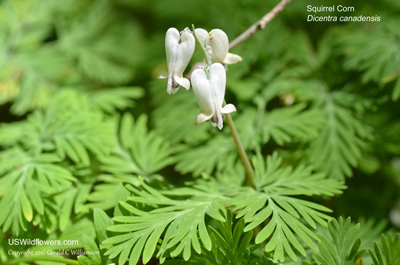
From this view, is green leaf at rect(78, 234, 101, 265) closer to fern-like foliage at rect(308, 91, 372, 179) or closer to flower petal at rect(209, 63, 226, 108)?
flower petal at rect(209, 63, 226, 108)

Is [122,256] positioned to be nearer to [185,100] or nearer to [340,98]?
[185,100]

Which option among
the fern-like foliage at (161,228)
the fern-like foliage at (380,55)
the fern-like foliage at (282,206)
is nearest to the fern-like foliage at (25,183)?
the fern-like foliage at (161,228)

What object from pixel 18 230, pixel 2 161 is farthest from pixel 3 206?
pixel 2 161

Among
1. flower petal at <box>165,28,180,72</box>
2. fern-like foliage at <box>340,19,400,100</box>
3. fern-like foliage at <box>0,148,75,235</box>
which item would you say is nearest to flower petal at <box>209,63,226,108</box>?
flower petal at <box>165,28,180,72</box>

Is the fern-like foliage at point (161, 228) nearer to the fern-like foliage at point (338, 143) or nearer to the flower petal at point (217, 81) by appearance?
the flower petal at point (217, 81)

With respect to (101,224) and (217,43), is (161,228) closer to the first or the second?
(101,224)

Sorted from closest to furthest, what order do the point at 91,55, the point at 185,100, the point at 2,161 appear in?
1. the point at 2,161
2. the point at 185,100
3. the point at 91,55

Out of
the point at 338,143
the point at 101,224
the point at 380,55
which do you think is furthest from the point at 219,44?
the point at 380,55
